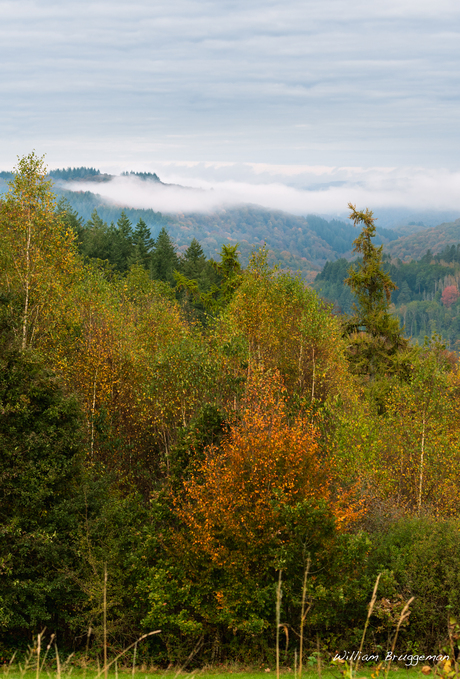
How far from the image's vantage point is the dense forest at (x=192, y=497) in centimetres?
2297

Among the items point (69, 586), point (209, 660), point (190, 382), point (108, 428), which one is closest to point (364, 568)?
point (209, 660)

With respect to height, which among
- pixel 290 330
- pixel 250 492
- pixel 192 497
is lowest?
pixel 192 497

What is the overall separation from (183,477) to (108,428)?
964 cm

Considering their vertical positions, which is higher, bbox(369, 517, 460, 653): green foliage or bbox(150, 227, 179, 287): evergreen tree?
bbox(150, 227, 179, 287): evergreen tree

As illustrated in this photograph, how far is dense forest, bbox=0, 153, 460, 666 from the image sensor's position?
904 inches

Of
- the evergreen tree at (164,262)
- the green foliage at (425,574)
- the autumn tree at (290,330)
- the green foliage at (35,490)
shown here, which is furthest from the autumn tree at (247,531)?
the evergreen tree at (164,262)

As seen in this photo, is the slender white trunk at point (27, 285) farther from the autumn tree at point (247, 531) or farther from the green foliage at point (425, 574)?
the green foliage at point (425, 574)

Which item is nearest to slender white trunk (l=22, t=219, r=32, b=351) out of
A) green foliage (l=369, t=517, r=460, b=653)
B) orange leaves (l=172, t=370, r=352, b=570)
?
orange leaves (l=172, t=370, r=352, b=570)

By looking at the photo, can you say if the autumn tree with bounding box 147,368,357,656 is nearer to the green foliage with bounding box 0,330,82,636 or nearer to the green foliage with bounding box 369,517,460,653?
the green foliage with bounding box 369,517,460,653

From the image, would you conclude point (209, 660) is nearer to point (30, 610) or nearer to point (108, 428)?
point (30, 610)

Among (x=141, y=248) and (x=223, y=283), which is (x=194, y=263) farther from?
(x=223, y=283)

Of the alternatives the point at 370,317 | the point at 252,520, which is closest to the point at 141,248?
the point at 370,317

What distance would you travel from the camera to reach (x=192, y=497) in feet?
81.3

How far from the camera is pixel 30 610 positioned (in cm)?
2300
